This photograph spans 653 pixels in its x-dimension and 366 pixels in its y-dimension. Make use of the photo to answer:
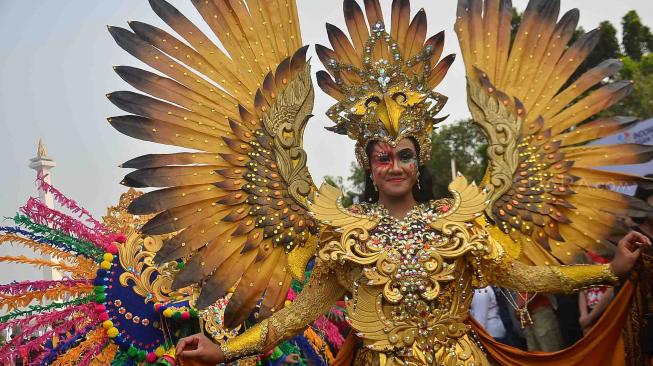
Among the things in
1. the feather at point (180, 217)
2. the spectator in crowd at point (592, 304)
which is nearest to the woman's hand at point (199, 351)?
the feather at point (180, 217)

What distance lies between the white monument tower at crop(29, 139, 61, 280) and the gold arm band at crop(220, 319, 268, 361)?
71.9 inches

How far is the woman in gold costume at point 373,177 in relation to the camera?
138 inches

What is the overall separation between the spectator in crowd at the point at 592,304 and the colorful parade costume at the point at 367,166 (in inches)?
54.3

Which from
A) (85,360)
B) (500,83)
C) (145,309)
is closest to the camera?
(500,83)

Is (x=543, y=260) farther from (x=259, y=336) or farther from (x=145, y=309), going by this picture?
(x=145, y=309)

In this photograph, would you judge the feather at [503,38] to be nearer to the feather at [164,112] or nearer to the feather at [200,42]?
the feather at [200,42]

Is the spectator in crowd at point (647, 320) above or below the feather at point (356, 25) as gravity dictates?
below

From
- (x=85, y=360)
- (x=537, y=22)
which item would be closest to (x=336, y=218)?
(x=537, y=22)

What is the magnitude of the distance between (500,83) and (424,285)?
1257mm

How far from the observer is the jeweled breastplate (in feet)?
11.3

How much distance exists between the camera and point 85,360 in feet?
15.3

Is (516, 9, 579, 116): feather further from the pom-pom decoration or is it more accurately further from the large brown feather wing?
the pom-pom decoration

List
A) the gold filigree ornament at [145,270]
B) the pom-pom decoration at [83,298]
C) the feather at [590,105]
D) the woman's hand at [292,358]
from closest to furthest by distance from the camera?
the feather at [590,105]
the pom-pom decoration at [83,298]
the gold filigree ornament at [145,270]
the woman's hand at [292,358]


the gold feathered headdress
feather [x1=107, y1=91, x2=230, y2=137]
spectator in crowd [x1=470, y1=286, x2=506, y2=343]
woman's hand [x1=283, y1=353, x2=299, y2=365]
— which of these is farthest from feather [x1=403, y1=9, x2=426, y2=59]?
spectator in crowd [x1=470, y1=286, x2=506, y2=343]
